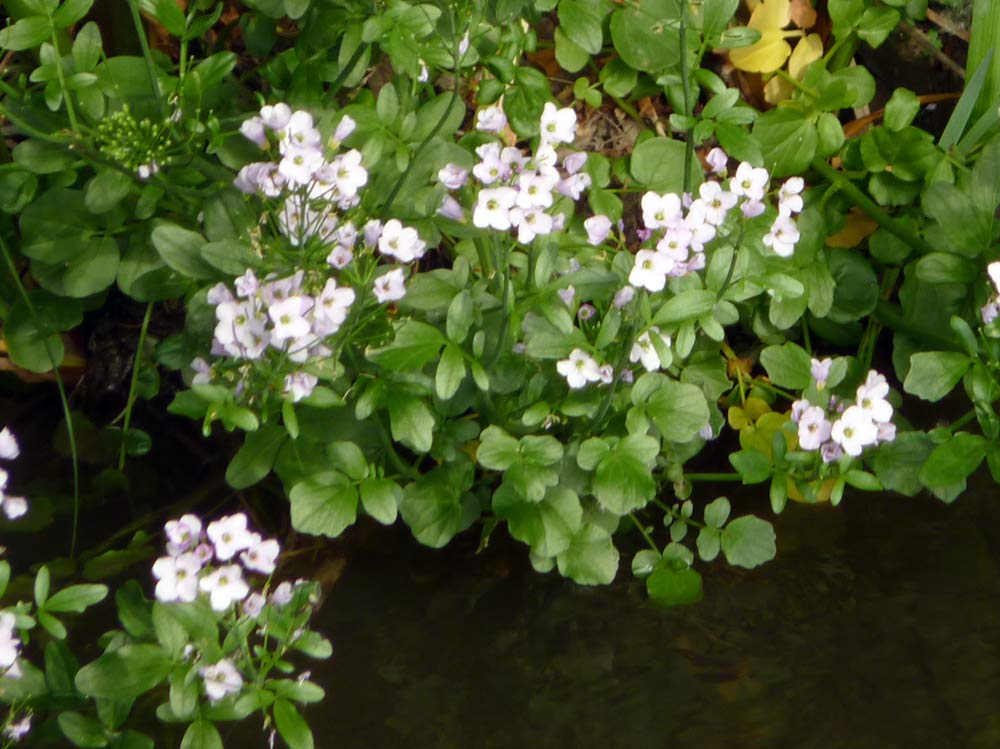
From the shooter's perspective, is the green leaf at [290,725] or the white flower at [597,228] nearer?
the green leaf at [290,725]

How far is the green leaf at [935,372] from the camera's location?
1.71 metres

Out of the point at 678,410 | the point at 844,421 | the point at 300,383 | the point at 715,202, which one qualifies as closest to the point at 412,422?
the point at 300,383

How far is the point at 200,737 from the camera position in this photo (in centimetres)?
143

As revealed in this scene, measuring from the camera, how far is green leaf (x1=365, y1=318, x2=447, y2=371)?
1.55 meters

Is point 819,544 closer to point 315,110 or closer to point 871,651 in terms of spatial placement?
point 871,651

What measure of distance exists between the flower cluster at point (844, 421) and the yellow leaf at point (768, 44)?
2.21 feet

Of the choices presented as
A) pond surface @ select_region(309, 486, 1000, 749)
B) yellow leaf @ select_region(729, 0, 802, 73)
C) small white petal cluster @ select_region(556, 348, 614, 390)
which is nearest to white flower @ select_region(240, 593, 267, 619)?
pond surface @ select_region(309, 486, 1000, 749)

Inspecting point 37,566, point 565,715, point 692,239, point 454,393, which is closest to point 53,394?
point 37,566

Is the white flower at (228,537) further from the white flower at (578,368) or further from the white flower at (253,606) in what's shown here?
the white flower at (578,368)

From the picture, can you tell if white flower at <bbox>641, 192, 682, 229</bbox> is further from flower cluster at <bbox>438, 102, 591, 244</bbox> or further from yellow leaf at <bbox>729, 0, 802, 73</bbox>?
yellow leaf at <bbox>729, 0, 802, 73</bbox>

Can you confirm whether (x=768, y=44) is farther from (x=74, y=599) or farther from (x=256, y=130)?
(x=74, y=599)

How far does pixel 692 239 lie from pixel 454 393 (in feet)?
1.36

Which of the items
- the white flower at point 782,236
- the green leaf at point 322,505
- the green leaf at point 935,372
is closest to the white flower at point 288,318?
the green leaf at point 322,505

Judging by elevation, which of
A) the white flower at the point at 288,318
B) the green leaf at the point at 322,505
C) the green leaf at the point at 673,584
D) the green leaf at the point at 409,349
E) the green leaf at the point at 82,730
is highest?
the white flower at the point at 288,318
